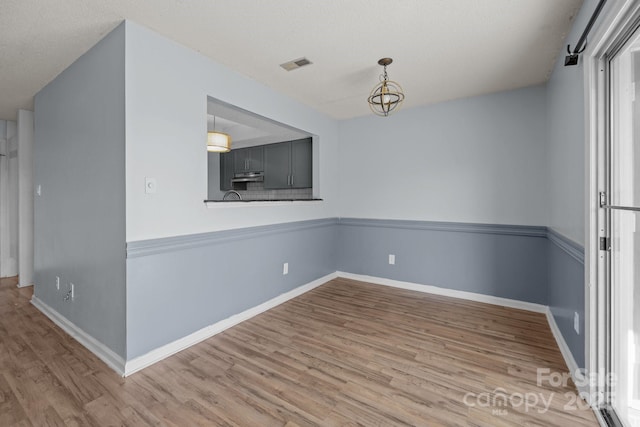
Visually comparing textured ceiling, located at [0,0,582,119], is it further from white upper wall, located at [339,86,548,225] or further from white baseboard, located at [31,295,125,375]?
white baseboard, located at [31,295,125,375]

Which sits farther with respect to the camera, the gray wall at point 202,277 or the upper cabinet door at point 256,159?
the upper cabinet door at point 256,159

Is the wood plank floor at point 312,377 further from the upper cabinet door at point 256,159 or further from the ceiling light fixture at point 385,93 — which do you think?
the upper cabinet door at point 256,159

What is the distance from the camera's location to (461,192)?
11.4 ft

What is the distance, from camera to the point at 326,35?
2129 millimetres

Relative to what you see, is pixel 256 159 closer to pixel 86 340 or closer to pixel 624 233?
pixel 86 340

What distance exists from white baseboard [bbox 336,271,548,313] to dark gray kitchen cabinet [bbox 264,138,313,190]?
1.62 meters

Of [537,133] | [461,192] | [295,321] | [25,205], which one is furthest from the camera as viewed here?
[25,205]

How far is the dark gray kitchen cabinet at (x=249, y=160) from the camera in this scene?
17.5ft

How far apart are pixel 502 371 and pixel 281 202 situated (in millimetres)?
2425

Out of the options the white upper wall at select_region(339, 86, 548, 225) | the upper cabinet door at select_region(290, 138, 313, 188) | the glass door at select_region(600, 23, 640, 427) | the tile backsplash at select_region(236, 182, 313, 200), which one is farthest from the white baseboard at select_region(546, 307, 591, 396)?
the tile backsplash at select_region(236, 182, 313, 200)

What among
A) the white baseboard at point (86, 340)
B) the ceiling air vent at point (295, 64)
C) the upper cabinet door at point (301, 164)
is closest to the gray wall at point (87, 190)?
the white baseboard at point (86, 340)

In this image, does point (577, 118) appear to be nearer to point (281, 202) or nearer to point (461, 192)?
point (461, 192)

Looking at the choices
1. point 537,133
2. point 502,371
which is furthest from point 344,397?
point 537,133

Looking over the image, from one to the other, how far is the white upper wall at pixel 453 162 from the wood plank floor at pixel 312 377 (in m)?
1.25
